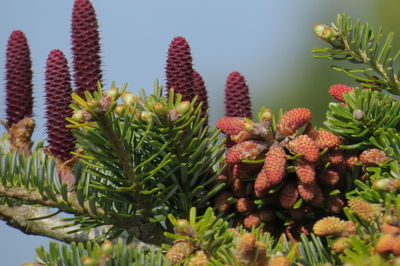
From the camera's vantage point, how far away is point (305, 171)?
2.46 feet

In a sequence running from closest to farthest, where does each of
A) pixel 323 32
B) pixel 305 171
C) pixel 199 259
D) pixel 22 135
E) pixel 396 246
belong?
pixel 396 246 < pixel 199 259 < pixel 305 171 < pixel 323 32 < pixel 22 135

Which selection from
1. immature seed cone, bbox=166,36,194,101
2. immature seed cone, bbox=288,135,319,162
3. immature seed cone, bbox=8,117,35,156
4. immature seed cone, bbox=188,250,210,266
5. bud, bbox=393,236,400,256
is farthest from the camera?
immature seed cone, bbox=8,117,35,156

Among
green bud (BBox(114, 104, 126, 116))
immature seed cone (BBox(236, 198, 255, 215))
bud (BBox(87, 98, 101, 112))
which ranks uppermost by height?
bud (BBox(87, 98, 101, 112))

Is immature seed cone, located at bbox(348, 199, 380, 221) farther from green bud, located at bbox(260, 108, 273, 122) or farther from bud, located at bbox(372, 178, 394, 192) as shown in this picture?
green bud, located at bbox(260, 108, 273, 122)

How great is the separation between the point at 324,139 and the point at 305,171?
5 centimetres

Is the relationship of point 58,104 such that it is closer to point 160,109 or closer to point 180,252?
point 160,109

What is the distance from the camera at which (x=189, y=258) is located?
25.9 inches

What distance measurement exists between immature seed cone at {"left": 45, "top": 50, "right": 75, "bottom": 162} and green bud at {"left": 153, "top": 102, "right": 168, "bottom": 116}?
14 cm

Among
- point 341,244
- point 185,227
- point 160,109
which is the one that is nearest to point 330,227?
point 341,244

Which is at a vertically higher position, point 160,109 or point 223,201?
point 160,109

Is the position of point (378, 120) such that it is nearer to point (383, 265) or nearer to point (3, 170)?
point (383, 265)

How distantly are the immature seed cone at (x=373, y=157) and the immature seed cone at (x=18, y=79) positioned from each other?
484 mm

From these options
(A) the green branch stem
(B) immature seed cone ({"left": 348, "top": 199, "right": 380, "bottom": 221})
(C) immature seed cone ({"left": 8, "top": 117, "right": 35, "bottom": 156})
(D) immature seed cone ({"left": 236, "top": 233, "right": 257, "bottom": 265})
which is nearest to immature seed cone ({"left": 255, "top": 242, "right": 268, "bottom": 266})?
(D) immature seed cone ({"left": 236, "top": 233, "right": 257, "bottom": 265})

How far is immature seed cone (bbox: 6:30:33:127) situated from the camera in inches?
39.6
